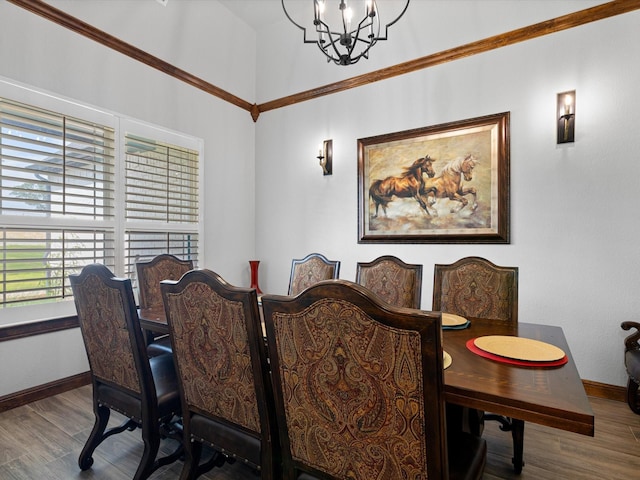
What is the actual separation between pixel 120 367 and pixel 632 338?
3.23 m

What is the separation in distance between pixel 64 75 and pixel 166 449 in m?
2.91

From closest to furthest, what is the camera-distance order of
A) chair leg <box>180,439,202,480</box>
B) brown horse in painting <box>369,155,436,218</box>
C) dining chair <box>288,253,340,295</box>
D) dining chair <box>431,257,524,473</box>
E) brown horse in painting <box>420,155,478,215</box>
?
chair leg <box>180,439,202,480</box> → dining chair <box>431,257,524,473</box> → dining chair <box>288,253,340,295</box> → brown horse in painting <box>420,155,478,215</box> → brown horse in painting <box>369,155,436,218</box>

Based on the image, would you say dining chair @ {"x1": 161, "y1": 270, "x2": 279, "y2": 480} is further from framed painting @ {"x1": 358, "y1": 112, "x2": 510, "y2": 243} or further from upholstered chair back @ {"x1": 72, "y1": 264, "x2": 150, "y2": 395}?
framed painting @ {"x1": 358, "y1": 112, "x2": 510, "y2": 243}

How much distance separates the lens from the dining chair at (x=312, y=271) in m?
2.84

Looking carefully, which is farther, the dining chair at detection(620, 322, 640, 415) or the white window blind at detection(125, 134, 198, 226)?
the white window blind at detection(125, 134, 198, 226)

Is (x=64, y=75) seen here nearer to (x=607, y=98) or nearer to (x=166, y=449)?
(x=166, y=449)

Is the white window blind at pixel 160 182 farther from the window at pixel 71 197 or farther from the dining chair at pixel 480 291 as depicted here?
the dining chair at pixel 480 291

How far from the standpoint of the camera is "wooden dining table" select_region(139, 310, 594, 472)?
0.92 metres

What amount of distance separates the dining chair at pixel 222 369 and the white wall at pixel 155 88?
79.2 inches

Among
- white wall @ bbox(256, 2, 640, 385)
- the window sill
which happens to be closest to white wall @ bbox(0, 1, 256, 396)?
the window sill

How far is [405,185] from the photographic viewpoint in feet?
11.5

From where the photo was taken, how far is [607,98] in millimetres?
2666

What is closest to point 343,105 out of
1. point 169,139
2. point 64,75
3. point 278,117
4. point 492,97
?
point 278,117

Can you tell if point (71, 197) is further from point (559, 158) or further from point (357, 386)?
point (559, 158)
